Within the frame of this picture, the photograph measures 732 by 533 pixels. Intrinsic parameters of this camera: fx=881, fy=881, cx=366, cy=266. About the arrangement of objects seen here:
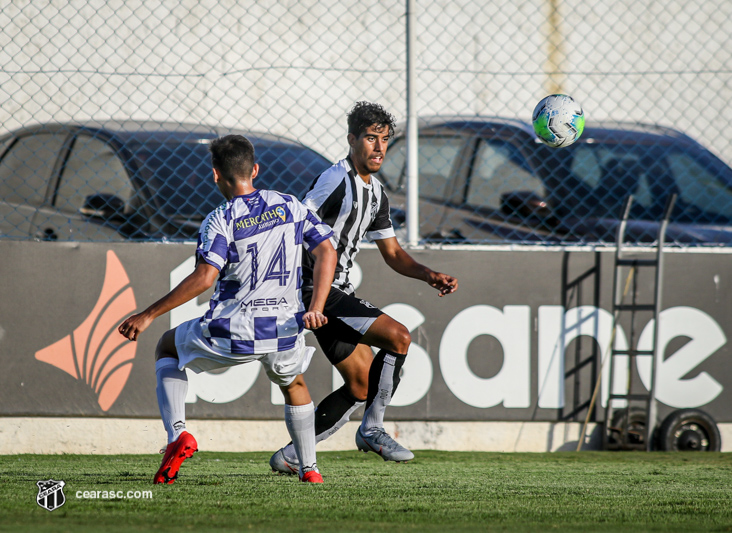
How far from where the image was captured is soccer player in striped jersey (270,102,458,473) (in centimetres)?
484

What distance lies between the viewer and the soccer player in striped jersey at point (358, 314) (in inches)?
190

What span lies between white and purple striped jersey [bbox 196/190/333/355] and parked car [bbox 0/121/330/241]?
7.73 ft

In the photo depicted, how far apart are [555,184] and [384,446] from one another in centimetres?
324

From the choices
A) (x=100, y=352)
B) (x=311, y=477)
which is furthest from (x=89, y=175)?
(x=311, y=477)

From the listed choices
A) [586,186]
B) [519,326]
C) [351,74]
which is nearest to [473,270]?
[519,326]

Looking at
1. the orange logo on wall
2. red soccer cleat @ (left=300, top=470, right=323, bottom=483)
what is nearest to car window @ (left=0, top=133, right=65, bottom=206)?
the orange logo on wall

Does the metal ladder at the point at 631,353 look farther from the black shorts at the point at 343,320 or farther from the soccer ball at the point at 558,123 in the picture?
the black shorts at the point at 343,320

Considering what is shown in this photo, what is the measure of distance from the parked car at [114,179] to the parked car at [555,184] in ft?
3.65

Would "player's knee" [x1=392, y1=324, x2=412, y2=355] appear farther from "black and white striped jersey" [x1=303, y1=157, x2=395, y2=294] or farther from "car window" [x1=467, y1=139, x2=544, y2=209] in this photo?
"car window" [x1=467, y1=139, x2=544, y2=209]

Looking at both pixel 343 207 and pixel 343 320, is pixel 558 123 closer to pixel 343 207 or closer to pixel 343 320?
pixel 343 207

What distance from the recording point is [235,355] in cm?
409

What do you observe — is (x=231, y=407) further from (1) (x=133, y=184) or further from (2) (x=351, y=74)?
(2) (x=351, y=74)

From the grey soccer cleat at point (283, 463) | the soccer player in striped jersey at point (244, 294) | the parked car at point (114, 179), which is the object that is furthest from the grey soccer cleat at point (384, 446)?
the parked car at point (114, 179)

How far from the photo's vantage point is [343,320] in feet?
15.8
